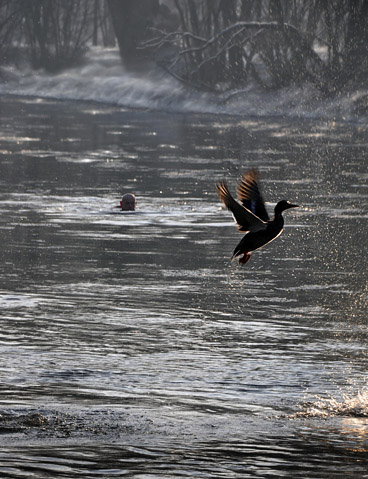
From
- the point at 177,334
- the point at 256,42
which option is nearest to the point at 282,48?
the point at 256,42

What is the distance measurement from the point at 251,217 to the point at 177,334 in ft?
10.2

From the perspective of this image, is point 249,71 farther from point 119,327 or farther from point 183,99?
point 119,327

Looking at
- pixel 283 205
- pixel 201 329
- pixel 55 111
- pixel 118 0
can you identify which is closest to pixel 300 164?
pixel 201 329

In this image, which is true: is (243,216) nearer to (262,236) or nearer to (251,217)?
(251,217)

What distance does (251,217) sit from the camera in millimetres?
8180

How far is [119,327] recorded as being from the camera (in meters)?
11.3

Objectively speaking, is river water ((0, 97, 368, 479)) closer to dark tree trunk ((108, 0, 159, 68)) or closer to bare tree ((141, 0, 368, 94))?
bare tree ((141, 0, 368, 94))

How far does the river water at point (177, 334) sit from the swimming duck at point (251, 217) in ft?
4.03

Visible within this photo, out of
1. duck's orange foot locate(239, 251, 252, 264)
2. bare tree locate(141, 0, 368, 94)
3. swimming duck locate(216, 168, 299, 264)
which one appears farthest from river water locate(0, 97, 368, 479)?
bare tree locate(141, 0, 368, 94)

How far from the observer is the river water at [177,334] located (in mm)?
8086

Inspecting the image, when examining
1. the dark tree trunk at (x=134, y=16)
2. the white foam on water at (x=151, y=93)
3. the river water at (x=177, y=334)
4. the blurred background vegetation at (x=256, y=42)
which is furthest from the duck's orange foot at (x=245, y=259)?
the dark tree trunk at (x=134, y=16)

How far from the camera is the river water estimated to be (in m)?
8.09

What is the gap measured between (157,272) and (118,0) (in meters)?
47.1

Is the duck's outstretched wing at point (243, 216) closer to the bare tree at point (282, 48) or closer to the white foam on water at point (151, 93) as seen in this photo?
the white foam on water at point (151, 93)
